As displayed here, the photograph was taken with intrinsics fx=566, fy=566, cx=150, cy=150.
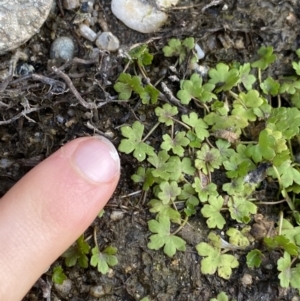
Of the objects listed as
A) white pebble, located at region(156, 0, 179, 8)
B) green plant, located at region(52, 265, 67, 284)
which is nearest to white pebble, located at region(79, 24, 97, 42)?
white pebble, located at region(156, 0, 179, 8)

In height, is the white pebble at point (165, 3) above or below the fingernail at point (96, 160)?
above

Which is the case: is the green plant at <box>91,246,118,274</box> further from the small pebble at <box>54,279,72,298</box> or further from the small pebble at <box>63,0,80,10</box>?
the small pebble at <box>63,0,80,10</box>

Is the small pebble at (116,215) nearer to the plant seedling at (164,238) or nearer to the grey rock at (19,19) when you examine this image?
the plant seedling at (164,238)

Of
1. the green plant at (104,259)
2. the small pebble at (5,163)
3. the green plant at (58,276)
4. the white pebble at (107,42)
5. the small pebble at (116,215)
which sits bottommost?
the green plant at (58,276)

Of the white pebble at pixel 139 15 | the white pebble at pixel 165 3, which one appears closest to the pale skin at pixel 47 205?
the white pebble at pixel 139 15

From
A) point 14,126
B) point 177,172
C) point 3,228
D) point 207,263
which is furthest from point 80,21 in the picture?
point 207,263

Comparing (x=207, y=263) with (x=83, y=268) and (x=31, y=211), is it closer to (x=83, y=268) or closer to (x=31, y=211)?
(x=83, y=268)
